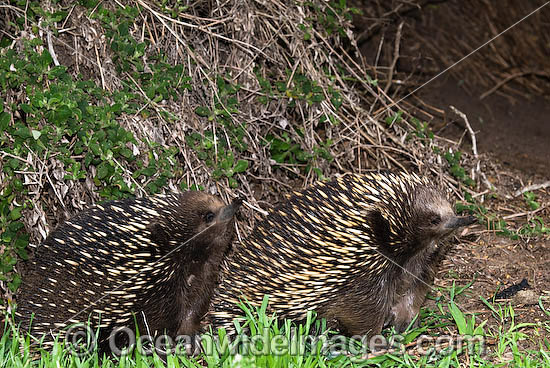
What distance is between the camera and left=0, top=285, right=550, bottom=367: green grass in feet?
10.8

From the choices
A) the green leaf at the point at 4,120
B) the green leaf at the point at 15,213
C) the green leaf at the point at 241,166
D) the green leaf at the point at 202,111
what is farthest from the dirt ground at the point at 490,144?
the green leaf at the point at 4,120

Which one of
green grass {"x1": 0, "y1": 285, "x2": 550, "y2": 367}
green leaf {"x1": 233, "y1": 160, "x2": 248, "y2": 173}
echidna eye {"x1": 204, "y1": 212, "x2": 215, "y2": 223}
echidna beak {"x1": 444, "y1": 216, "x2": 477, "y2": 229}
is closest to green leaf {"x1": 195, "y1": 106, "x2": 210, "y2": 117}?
green leaf {"x1": 233, "y1": 160, "x2": 248, "y2": 173}

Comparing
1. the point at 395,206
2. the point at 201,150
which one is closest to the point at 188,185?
the point at 201,150

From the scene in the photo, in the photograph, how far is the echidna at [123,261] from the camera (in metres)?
3.57

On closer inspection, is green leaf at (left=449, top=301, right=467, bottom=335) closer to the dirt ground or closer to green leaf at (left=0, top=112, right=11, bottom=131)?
the dirt ground

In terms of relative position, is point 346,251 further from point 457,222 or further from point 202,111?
point 202,111

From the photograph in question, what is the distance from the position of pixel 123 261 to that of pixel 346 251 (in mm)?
1059

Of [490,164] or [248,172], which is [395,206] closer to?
[248,172]

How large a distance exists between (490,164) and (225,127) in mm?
2164

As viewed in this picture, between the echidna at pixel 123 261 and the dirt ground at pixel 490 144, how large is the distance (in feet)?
5.10

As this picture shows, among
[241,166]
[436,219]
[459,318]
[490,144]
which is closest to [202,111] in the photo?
[241,166]

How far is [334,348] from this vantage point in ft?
12.3

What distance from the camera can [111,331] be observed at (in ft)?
12.1

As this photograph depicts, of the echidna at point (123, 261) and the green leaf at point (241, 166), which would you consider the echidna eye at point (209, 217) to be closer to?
the echidna at point (123, 261)
